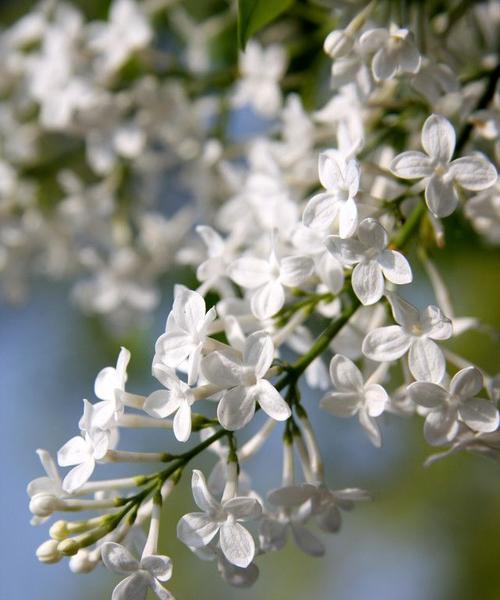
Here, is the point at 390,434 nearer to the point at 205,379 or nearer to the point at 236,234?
the point at 236,234

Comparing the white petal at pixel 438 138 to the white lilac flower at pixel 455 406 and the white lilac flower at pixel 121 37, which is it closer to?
the white lilac flower at pixel 455 406

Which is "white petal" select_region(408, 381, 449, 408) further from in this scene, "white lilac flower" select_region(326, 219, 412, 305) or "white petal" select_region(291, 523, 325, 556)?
"white petal" select_region(291, 523, 325, 556)

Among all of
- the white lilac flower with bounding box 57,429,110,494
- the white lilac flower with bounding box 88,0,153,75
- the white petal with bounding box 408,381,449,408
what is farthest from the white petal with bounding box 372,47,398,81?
the white lilac flower with bounding box 88,0,153,75

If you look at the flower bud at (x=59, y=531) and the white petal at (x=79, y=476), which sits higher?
the white petal at (x=79, y=476)

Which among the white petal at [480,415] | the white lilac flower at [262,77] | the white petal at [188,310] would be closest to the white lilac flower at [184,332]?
the white petal at [188,310]

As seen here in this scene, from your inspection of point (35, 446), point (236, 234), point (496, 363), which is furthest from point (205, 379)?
point (35, 446)
